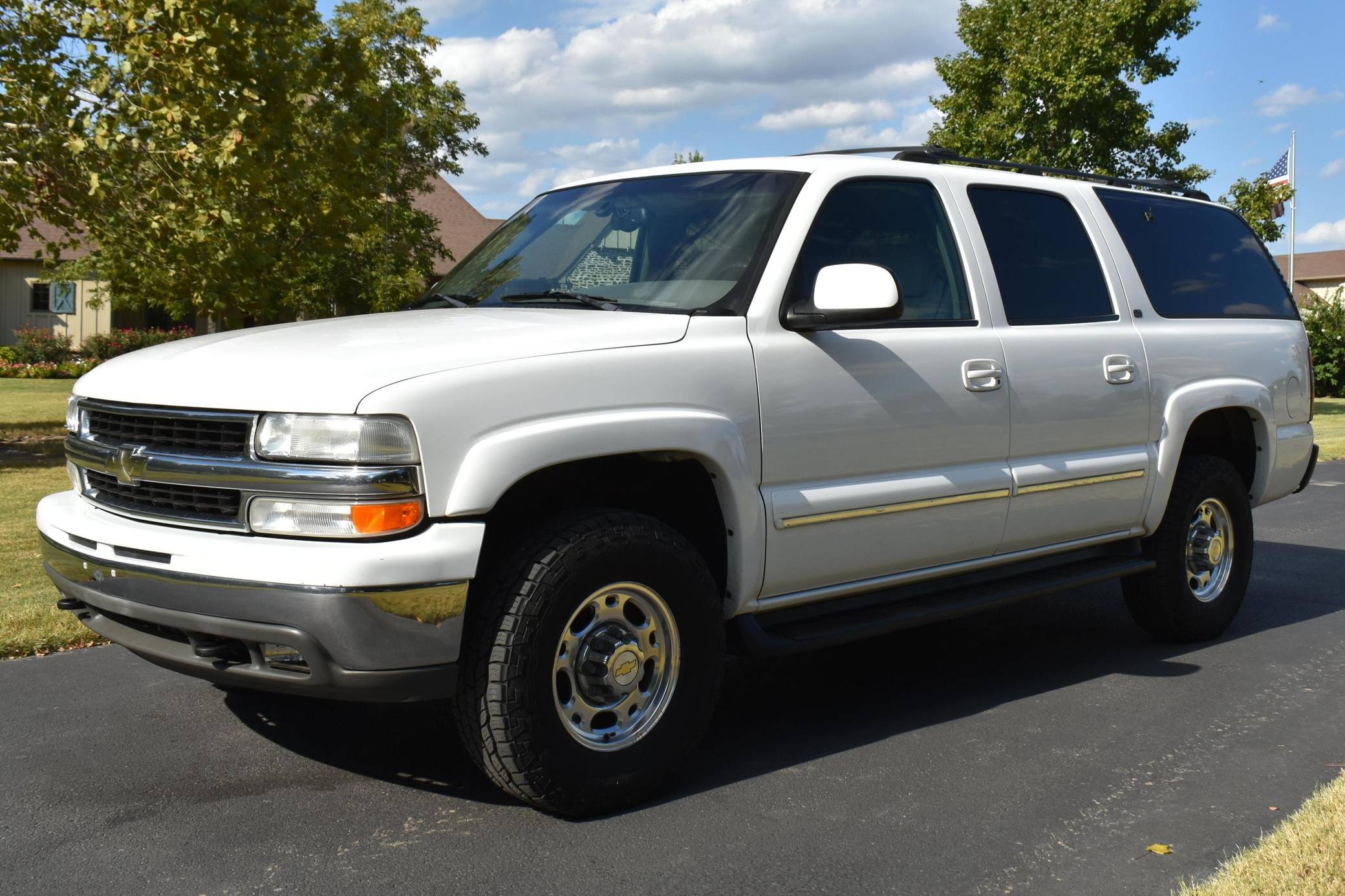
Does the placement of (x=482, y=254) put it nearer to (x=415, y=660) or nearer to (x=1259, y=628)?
(x=415, y=660)

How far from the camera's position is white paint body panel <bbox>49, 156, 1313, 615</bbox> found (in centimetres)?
357

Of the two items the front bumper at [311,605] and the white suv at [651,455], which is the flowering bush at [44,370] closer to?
the white suv at [651,455]

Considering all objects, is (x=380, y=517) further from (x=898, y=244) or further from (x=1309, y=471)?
(x=1309, y=471)

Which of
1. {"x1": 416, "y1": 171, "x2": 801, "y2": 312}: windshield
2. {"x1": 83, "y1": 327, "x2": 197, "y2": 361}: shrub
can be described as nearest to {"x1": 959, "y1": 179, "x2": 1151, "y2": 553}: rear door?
{"x1": 416, "y1": 171, "x2": 801, "y2": 312}: windshield

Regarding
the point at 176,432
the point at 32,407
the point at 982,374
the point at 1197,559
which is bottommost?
the point at 32,407

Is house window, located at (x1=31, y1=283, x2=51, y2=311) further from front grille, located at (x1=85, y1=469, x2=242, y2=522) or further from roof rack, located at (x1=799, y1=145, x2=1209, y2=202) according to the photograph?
front grille, located at (x1=85, y1=469, x2=242, y2=522)

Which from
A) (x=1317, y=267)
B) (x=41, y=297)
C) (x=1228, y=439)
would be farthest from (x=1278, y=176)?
(x=1317, y=267)

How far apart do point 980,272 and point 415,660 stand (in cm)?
285

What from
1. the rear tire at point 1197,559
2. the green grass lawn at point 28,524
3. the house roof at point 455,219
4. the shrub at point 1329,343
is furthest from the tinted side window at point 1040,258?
the house roof at point 455,219

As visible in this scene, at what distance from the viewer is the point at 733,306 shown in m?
4.36

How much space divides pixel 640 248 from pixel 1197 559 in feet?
11.0

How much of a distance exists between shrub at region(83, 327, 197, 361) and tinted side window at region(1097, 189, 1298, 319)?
101 feet

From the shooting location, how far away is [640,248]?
15.8 ft

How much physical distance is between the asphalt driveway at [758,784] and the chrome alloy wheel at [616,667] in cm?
28
